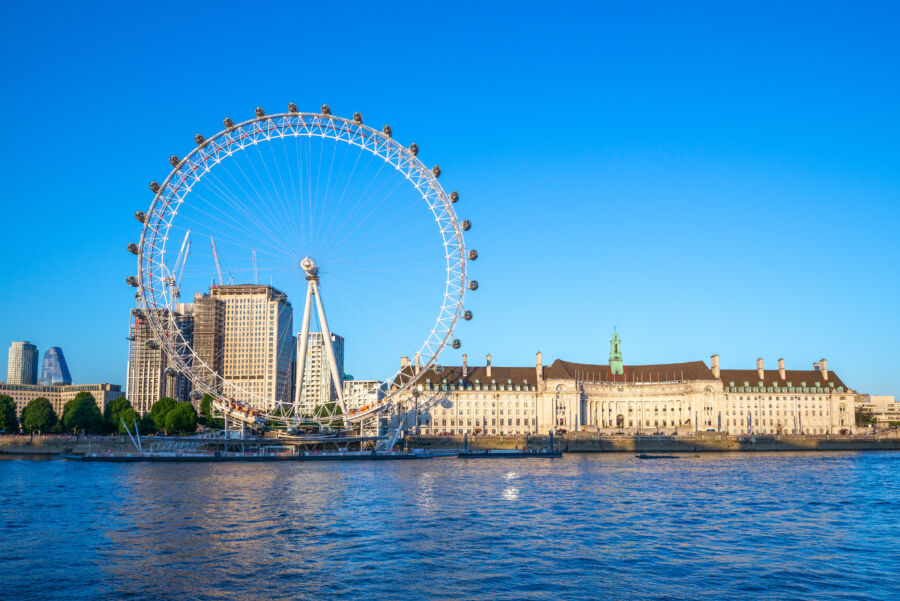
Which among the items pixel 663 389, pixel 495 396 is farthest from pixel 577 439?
pixel 663 389

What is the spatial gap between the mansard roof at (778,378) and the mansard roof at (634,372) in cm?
718

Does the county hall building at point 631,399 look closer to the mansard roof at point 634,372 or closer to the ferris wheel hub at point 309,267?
the mansard roof at point 634,372

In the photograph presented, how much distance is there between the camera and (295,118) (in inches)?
3287

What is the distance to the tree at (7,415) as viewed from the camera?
136 metres

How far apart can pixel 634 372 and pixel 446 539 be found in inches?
6020

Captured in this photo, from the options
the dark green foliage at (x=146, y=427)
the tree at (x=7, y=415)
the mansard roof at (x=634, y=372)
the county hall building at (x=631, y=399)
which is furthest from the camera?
the mansard roof at (x=634, y=372)

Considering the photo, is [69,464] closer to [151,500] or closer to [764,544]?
[151,500]

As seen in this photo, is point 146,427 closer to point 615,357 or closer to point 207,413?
point 207,413

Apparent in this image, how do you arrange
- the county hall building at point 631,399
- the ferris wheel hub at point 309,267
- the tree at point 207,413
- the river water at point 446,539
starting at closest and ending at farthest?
1. the river water at point 446,539
2. the ferris wheel hub at point 309,267
3. the tree at point 207,413
4. the county hall building at point 631,399

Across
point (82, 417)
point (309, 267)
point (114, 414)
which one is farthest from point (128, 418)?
point (309, 267)

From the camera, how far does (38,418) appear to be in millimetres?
136000

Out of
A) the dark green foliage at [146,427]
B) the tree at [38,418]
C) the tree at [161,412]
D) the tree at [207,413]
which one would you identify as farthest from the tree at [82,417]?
the tree at [207,413]

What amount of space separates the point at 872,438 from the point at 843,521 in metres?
123

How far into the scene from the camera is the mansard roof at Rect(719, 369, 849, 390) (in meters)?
179
